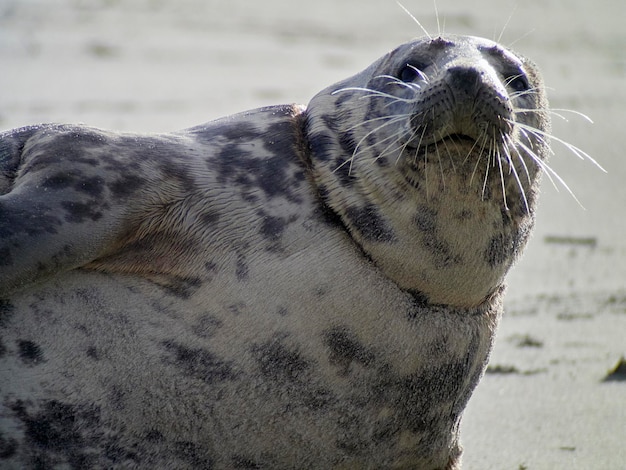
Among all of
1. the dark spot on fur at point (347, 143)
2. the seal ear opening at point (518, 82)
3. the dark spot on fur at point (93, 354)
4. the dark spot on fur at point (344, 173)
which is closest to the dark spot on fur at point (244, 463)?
the dark spot on fur at point (93, 354)

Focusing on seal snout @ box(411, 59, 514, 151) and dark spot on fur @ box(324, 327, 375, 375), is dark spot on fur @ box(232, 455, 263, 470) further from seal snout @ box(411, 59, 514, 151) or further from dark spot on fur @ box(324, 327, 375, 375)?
seal snout @ box(411, 59, 514, 151)

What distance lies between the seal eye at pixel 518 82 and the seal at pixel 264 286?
2 cm

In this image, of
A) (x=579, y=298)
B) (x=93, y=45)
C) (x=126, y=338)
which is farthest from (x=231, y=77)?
(x=126, y=338)

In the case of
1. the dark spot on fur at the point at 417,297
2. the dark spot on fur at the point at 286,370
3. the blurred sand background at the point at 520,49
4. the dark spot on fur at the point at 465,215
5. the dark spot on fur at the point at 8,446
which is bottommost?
the blurred sand background at the point at 520,49

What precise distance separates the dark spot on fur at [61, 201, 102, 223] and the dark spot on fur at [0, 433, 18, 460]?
0.59 meters

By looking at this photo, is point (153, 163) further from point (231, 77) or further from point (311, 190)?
point (231, 77)

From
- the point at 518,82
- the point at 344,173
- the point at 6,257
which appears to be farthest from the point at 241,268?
the point at 518,82

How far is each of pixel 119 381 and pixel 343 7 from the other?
853cm

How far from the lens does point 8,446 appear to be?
2791 millimetres

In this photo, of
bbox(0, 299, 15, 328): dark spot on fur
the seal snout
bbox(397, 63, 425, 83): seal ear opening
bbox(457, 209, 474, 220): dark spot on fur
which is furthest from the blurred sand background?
bbox(0, 299, 15, 328): dark spot on fur

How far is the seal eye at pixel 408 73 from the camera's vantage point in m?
3.18

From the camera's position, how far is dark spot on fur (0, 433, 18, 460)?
279 cm

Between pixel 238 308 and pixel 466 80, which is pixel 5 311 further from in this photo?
pixel 466 80

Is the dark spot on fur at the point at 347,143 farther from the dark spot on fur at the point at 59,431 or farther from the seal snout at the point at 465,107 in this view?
the dark spot on fur at the point at 59,431
